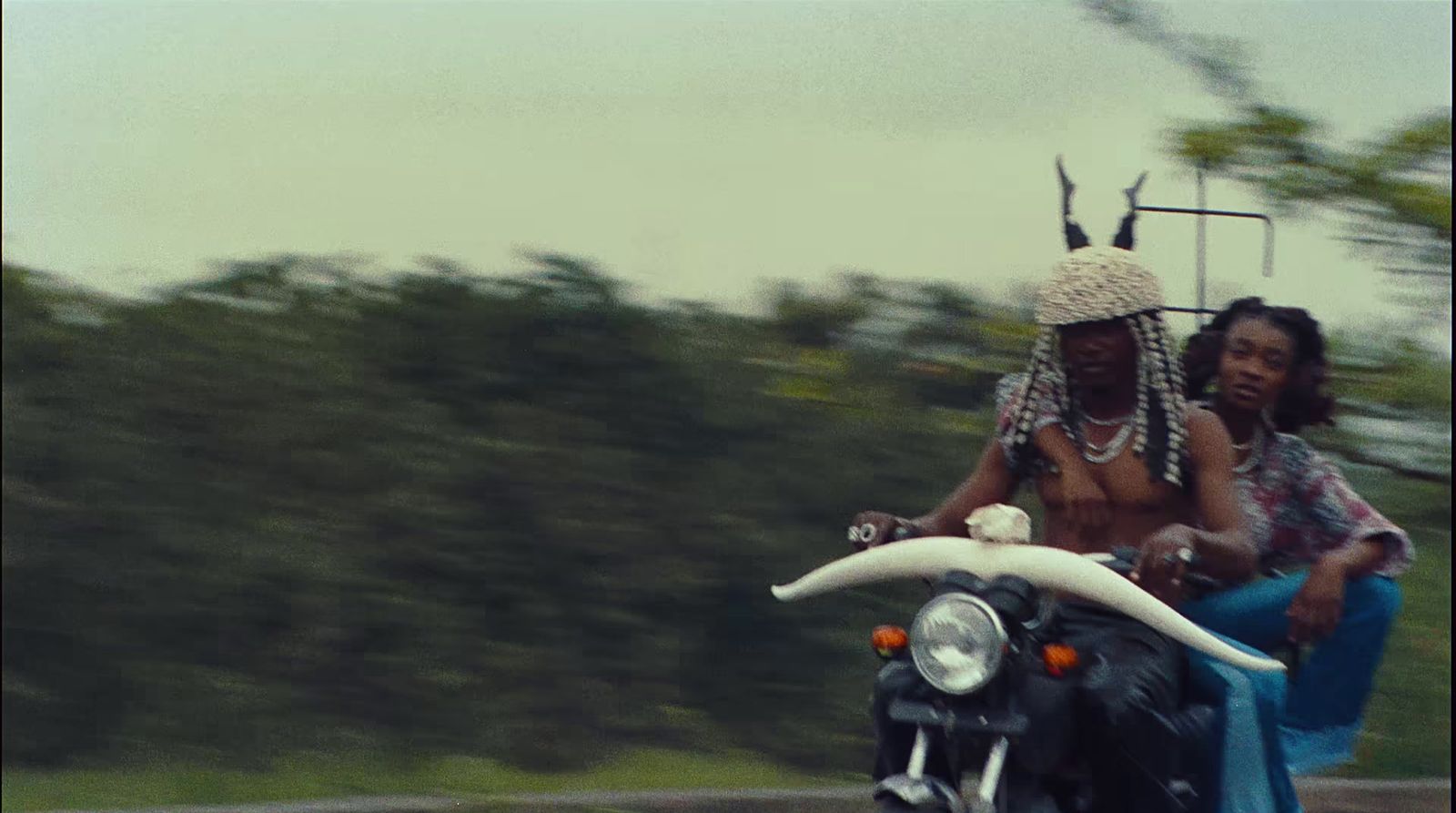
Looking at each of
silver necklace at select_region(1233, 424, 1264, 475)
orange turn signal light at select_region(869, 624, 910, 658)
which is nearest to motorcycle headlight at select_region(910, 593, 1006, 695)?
orange turn signal light at select_region(869, 624, 910, 658)

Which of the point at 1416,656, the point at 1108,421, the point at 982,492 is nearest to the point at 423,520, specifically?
the point at 982,492

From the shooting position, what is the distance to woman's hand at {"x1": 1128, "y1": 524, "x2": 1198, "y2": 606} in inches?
145

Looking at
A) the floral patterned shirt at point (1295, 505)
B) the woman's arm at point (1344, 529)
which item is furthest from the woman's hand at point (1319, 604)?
the floral patterned shirt at point (1295, 505)

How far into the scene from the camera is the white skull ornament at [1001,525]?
374 centimetres

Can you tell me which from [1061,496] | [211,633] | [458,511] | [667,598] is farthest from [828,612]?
[1061,496]

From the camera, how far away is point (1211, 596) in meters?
4.21

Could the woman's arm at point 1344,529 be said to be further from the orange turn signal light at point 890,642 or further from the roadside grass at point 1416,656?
the roadside grass at point 1416,656

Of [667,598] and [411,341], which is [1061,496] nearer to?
[667,598]

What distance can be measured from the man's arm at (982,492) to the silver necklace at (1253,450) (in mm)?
538

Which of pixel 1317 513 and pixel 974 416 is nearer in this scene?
pixel 1317 513

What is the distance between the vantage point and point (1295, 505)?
15.1 ft

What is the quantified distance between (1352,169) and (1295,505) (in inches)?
106

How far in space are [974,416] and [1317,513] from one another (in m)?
2.11

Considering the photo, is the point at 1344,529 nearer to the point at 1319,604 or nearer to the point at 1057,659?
the point at 1319,604
